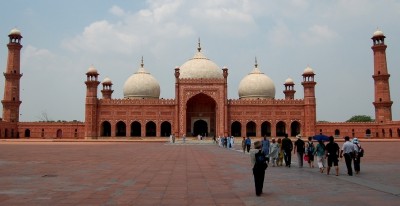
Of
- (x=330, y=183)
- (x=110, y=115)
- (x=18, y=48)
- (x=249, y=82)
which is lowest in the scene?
(x=330, y=183)

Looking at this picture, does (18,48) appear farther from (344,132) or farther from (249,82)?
(344,132)

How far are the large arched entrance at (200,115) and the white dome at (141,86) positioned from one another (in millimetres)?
5099

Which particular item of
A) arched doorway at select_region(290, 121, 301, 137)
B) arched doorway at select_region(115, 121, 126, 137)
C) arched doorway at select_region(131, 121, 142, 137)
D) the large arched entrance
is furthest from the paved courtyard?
arched doorway at select_region(290, 121, 301, 137)

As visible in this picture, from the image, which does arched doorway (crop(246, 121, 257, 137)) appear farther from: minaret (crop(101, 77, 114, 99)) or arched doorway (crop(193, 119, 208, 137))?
minaret (crop(101, 77, 114, 99))

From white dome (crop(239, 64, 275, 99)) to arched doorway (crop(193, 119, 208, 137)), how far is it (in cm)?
561

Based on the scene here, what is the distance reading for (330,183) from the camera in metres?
7.29

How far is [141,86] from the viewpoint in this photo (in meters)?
41.5

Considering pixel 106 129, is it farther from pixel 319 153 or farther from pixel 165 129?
pixel 319 153

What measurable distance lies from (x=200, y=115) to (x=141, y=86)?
6.90 m

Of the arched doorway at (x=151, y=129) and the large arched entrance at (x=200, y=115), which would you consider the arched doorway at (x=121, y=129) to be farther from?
the large arched entrance at (x=200, y=115)

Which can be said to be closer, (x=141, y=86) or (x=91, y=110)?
(x=91, y=110)

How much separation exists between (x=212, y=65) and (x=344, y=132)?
14.1m

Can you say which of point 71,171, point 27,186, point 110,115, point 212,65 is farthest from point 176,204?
point 212,65

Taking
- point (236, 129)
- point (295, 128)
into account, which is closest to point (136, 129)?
point (236, 129)
